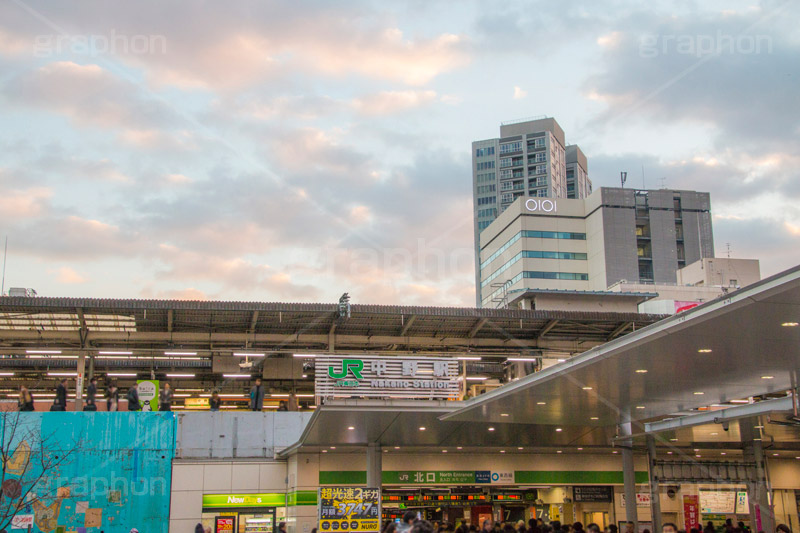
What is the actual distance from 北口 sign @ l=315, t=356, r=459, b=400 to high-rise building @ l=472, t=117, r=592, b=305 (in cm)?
11778

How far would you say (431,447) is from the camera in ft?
79.3

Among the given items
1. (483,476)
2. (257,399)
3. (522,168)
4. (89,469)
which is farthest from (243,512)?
(522,168)

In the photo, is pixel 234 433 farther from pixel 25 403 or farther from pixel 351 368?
pixel 351 368

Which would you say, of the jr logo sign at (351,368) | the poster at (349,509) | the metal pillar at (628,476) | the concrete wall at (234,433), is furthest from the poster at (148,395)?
the metal pillar at (628,476)

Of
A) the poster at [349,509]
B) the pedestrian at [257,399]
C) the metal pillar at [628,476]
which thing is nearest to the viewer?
the poster at [349,509]

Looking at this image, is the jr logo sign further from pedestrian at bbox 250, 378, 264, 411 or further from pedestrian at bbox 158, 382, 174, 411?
pedestrian at bbox 158, 382, 174, 411

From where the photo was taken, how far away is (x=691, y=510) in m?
Result: 24.8

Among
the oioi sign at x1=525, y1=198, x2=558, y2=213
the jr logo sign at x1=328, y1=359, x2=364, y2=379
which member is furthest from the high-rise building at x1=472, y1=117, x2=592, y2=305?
the jr logo sign at x1=328, y1=359, x2=364, y2=379

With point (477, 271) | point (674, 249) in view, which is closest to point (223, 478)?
point (674, 249)

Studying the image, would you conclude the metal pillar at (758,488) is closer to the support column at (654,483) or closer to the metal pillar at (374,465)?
the support column at (654,483)

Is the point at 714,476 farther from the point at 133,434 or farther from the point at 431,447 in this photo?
the point at 133,434

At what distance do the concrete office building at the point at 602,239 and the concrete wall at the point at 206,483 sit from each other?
268ft

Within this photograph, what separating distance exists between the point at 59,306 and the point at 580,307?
21326 millimetres

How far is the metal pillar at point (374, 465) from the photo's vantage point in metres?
22.4
